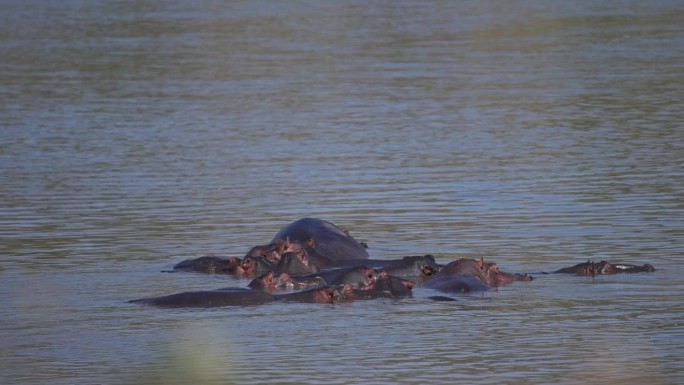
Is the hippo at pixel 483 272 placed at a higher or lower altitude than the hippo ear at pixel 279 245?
lower

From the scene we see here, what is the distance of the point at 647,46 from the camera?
37562 mm

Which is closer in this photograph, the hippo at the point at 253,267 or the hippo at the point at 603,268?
the hippo at the point at 603,268

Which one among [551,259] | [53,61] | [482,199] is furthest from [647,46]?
[551,259]

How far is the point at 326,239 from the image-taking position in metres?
14.5

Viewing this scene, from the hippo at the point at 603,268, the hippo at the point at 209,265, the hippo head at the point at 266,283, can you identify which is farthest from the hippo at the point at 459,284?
the hippo at the point at 209,265

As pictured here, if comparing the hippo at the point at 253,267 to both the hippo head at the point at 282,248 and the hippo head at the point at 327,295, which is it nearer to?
the hippo head at the point at 282,248

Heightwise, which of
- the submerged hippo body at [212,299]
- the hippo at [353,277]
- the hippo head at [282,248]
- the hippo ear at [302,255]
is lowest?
the submerged hippo body at [212,299]

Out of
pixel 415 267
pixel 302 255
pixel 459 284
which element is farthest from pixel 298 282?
pixel 459 284

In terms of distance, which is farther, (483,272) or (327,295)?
(483,272)

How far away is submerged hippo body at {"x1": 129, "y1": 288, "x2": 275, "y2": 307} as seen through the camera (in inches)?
495

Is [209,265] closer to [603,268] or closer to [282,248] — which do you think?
[282,248]

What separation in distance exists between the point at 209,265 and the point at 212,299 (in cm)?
135

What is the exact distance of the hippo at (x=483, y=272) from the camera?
512 inches

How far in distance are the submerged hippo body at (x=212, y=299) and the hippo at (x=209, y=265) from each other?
1.09m
